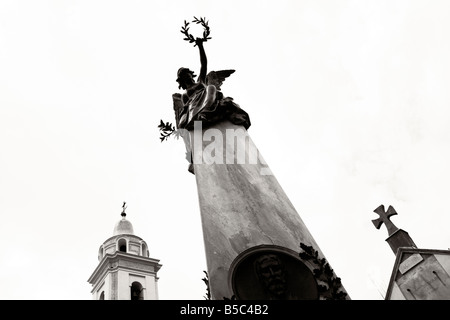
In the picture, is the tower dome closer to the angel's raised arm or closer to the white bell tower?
the white bell tower

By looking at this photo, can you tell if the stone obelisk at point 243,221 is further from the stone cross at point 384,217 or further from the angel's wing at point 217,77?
the stone cross at point 384,217

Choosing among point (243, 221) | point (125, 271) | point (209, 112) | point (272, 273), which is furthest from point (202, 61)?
point (125, 271)

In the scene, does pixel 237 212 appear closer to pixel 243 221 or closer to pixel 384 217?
pixel 243 221

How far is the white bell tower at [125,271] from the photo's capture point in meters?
39.0

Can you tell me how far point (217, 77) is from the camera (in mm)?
9102

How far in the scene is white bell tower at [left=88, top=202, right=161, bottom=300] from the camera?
39.0 metres

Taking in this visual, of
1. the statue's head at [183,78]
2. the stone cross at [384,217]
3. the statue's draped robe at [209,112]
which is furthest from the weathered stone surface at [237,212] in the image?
the stone cross at [384,217]

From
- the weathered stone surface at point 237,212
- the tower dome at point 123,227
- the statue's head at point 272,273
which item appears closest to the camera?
the statue's head at point 272,273

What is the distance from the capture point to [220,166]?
6426 millimetres
